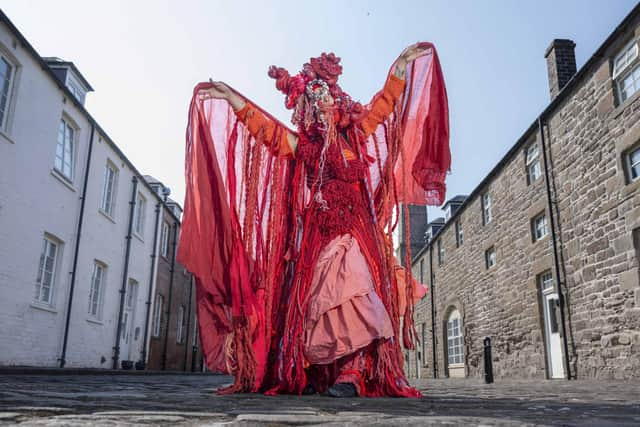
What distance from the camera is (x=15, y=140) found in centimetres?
1036

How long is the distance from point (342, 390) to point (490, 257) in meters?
15.9

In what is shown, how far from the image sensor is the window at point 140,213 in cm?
Answer: 1797

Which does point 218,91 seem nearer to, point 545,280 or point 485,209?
point 545,280

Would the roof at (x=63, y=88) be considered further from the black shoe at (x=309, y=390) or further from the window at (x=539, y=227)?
the window at (x=539, y=227)

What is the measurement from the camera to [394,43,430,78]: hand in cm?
438

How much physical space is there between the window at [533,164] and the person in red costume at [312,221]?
36.6 feet

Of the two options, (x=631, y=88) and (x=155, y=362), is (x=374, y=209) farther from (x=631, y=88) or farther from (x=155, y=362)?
(x=155, y=362)

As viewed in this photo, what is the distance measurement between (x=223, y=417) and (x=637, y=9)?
422 inches

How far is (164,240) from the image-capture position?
21281 millimetres

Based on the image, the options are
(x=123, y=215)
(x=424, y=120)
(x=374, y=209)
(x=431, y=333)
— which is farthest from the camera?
(x=431, y=333)

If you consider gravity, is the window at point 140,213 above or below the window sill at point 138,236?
above

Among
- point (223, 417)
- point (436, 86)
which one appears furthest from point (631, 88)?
point (223, 417)

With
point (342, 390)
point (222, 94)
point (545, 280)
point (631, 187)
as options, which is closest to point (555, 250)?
point (545, 280)

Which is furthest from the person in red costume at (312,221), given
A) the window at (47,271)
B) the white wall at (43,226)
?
the window at (47,271)
